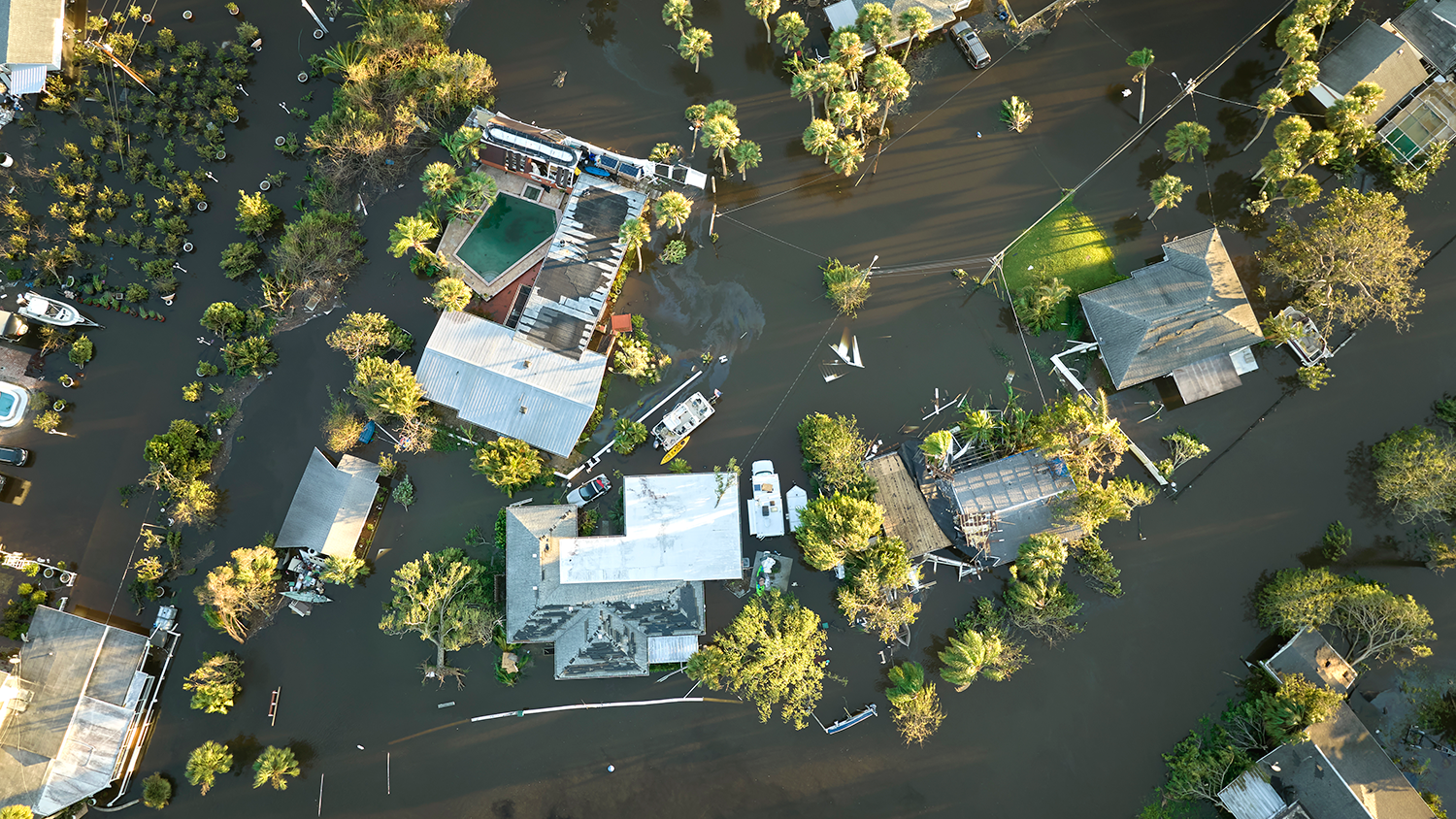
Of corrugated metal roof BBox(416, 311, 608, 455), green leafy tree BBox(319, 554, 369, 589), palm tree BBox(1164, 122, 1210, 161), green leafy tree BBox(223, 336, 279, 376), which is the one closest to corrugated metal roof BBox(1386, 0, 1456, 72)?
palm tree BBox(1164, 122, 1210, 161)

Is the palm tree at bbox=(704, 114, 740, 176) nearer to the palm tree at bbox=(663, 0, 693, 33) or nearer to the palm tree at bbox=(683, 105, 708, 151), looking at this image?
the palm tree at bbox=(683, 105, 708, 151)

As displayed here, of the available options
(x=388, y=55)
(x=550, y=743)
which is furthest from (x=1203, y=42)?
(x=550, y=743)

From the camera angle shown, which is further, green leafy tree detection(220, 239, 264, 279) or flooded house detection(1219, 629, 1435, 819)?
green leafy tree detection(220, 239, 264, 279)

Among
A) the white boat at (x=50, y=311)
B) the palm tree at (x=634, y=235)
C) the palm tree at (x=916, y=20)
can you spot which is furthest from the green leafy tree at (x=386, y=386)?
the palm tree at (x=916, y=20)

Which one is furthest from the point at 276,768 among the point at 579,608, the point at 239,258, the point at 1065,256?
the point at 1065,256

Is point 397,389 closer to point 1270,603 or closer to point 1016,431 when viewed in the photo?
point 1016,431

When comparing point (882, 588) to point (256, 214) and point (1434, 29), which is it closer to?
point (256, 214)
